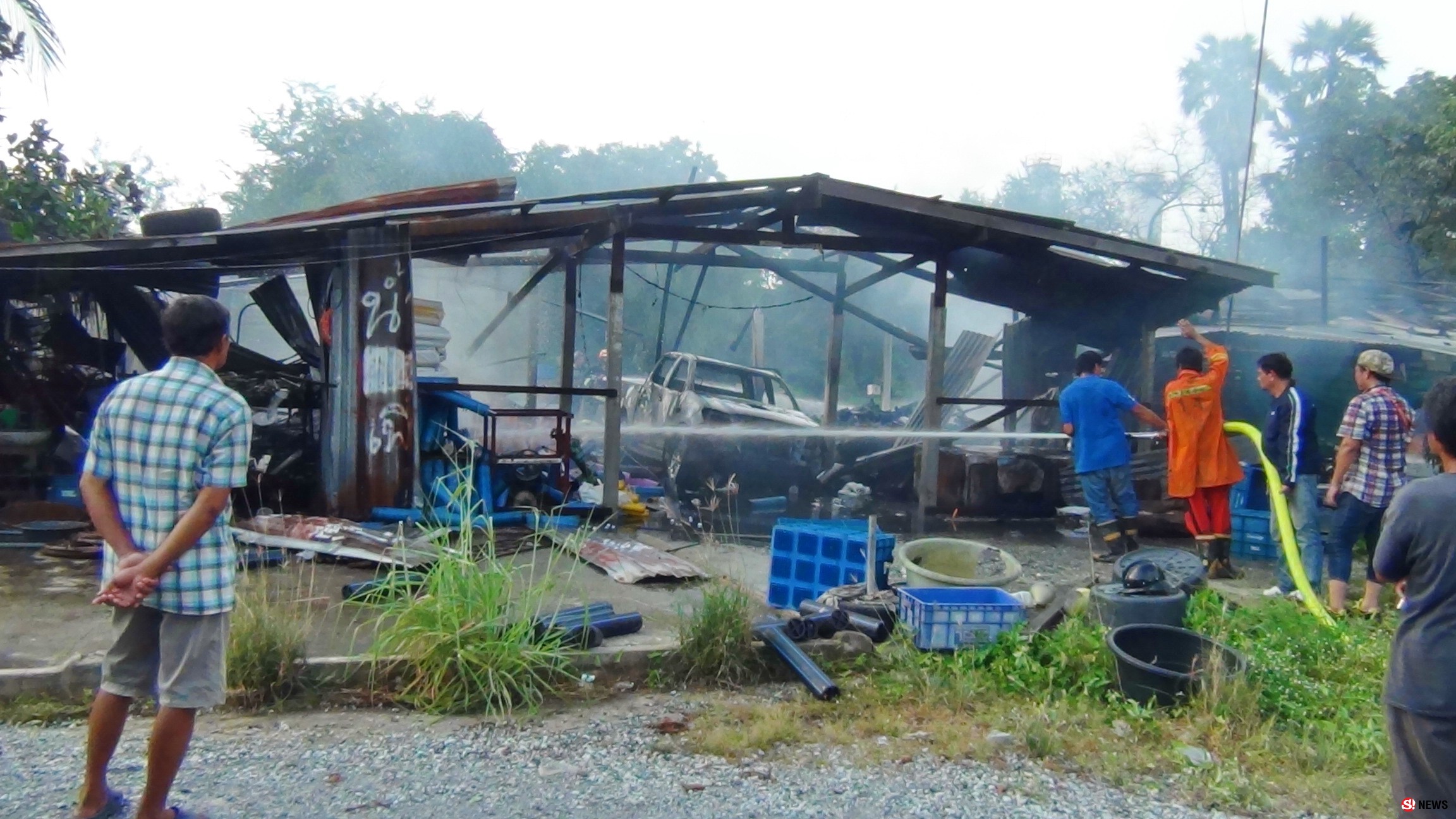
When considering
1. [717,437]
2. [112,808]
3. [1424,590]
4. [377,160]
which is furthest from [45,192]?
[377,160]

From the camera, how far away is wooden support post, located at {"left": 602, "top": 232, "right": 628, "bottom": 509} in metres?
8.95

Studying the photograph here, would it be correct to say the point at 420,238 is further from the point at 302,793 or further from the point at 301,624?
the point at 302,793

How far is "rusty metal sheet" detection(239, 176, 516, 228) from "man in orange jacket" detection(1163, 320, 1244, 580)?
6003mm

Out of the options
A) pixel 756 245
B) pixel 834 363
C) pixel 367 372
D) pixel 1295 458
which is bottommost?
pixel 1295 458

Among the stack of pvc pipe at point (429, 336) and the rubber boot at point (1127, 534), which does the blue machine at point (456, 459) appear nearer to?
the stack of pvc pipe at point (429, 336)

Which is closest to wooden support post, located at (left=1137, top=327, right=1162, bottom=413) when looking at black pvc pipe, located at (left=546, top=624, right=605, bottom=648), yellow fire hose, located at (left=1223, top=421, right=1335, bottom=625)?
yellow fire hose, located at (left=1223, top=421, right=1335, bottom=625)

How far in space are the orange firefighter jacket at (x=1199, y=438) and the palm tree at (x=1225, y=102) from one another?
22.0m

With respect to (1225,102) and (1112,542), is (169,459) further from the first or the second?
(1225,102)

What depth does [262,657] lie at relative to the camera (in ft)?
14.2

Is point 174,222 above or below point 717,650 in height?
above

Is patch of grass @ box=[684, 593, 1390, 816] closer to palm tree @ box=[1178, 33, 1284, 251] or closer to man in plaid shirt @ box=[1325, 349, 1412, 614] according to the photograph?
man in plaid shirt @ box=[1325, 349, 1412, 614]

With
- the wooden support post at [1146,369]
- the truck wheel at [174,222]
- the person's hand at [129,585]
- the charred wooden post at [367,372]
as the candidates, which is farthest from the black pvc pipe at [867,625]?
the wooden support post at [1146,369]

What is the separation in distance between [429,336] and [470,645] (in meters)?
4.76

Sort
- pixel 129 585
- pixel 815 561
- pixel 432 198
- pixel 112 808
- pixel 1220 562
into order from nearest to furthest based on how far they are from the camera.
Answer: pixel 129 585 < pixel 112 808 < pixel 815 561 < pixel 1220 562 < pixel 432 198
